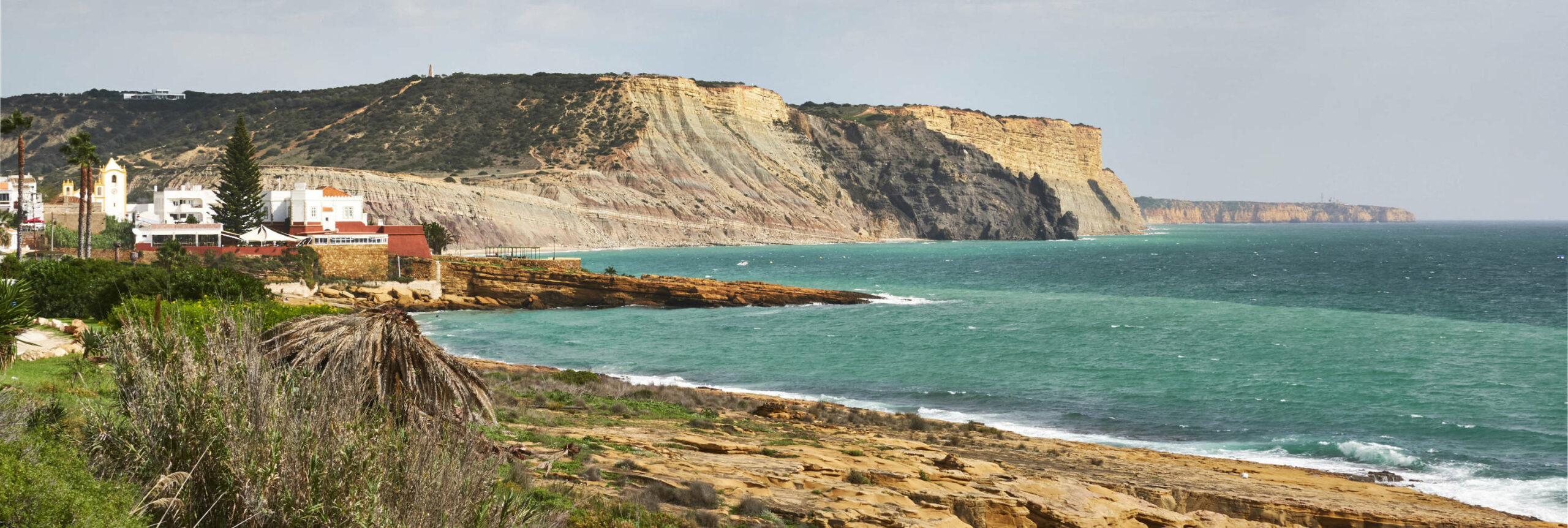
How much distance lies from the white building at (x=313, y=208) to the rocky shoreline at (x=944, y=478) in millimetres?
50012

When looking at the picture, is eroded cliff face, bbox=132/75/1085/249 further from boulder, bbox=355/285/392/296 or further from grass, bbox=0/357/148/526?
grass, bbox=0/357/148/526

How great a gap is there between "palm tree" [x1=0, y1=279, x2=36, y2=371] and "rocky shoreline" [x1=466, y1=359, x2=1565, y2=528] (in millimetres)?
6851

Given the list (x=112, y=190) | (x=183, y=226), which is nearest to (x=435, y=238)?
(x=183, y=226)

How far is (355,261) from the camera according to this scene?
52.9 m

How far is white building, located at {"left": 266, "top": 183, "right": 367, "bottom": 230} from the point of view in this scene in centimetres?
6244

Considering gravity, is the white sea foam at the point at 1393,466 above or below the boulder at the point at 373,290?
below

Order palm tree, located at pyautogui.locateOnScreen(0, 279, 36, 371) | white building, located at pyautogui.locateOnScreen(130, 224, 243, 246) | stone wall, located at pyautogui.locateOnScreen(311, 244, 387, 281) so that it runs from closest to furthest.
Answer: palm tree, located at pyautogui.locateOnScreen(0, 279, 36, 371)
white building, located at pyautogui.locateOnScreen(130, 224, 243, 246)
stone wall, located at pyautogui.locateOnScreen(311, 244, 387, 281)

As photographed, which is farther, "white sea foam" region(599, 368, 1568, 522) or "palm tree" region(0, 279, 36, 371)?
"white sea foam" region(599, 368, 1568, 522)

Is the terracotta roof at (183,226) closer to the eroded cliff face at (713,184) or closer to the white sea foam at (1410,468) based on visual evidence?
the white sea foam at (1410,468)

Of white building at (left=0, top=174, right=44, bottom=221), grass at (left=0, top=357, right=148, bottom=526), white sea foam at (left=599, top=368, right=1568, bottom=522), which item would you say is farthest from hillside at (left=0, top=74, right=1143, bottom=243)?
grass at (left=0, top=357, right=148, bottom=526)

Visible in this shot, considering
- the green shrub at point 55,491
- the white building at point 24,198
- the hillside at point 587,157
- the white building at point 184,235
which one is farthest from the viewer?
the hillside at point 587,157

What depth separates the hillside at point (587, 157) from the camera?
117 m

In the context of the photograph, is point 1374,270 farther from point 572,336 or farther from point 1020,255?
point 572,336

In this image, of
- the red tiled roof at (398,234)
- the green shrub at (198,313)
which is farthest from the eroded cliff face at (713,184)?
the green shrub at (198,313)
